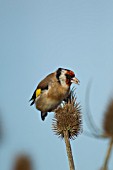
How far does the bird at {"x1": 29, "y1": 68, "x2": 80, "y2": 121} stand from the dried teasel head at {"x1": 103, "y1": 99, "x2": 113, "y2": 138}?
5.18 metres

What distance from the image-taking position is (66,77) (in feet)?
32.5

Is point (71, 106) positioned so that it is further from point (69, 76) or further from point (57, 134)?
point (69, 76)

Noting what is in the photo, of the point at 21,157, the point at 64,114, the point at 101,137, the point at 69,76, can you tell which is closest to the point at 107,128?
the point at 101,137

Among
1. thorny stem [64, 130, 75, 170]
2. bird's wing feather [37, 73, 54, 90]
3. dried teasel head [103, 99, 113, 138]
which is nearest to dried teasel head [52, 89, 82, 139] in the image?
thorny stem [64, 130, 75, 170]

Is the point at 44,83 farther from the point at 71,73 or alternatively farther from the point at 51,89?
the point at 71,73

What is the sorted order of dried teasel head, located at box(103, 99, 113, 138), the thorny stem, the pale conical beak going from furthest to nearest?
the pale conical beak, the thorny stem, dried teasel head, located at box(103, 99, 113, 138)

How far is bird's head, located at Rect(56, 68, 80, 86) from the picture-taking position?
32.3ft

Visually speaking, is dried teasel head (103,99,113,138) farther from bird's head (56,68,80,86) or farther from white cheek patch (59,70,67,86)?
white cheek patch (59,70,67,86)

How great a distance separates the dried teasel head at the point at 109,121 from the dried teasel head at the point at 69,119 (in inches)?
153

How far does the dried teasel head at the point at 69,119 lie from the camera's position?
26.9ft

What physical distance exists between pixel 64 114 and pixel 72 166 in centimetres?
131

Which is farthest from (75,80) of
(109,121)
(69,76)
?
(109,121)

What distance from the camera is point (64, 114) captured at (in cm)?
819

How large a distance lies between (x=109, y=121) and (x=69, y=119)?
4.55m
